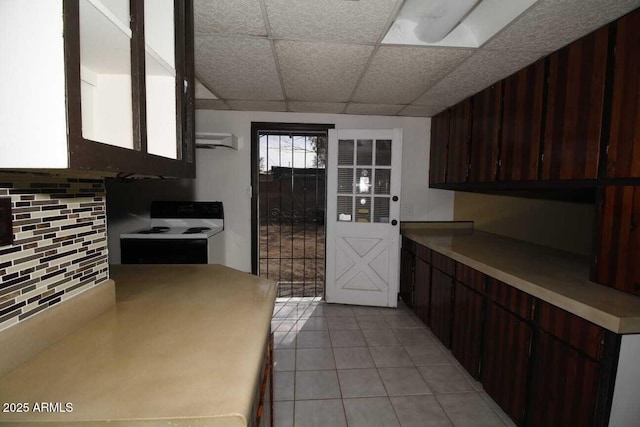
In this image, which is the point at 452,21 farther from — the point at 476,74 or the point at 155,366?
the point at 155,366

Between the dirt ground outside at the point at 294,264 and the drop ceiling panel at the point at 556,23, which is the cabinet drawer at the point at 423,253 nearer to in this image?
the dirt ground outside at the point at 294,264

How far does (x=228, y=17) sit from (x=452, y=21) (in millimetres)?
1162

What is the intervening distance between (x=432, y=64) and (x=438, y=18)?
0.51m

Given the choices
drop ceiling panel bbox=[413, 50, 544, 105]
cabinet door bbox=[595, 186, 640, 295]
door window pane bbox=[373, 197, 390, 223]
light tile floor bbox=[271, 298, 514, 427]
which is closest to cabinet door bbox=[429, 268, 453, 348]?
light tile floor bbox=[271, 298, 514, 427]

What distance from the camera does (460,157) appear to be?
115 inches

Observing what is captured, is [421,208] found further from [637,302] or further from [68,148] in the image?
[68,148]

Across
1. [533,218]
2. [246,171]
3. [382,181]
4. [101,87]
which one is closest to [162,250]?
[246,171]

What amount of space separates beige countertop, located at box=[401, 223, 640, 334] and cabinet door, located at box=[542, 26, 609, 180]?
0.56 m

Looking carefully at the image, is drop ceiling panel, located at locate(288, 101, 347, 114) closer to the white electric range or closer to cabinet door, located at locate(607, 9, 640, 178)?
the white electric range

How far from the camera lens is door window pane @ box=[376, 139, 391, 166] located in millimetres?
3322

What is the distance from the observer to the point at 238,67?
2221 mm

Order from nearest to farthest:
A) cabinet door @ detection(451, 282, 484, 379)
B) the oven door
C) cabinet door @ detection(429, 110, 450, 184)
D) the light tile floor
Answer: the light tile floor → cabinet door @ detection(451, 282, 484, 379) → the oven door → cabinet door @ detection(429, 110, 450, 184)

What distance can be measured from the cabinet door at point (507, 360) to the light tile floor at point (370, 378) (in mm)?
149

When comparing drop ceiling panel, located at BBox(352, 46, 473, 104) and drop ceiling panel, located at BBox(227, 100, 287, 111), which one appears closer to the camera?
drop ceiling panel, located at BBox(352, 46, 473, 104)
